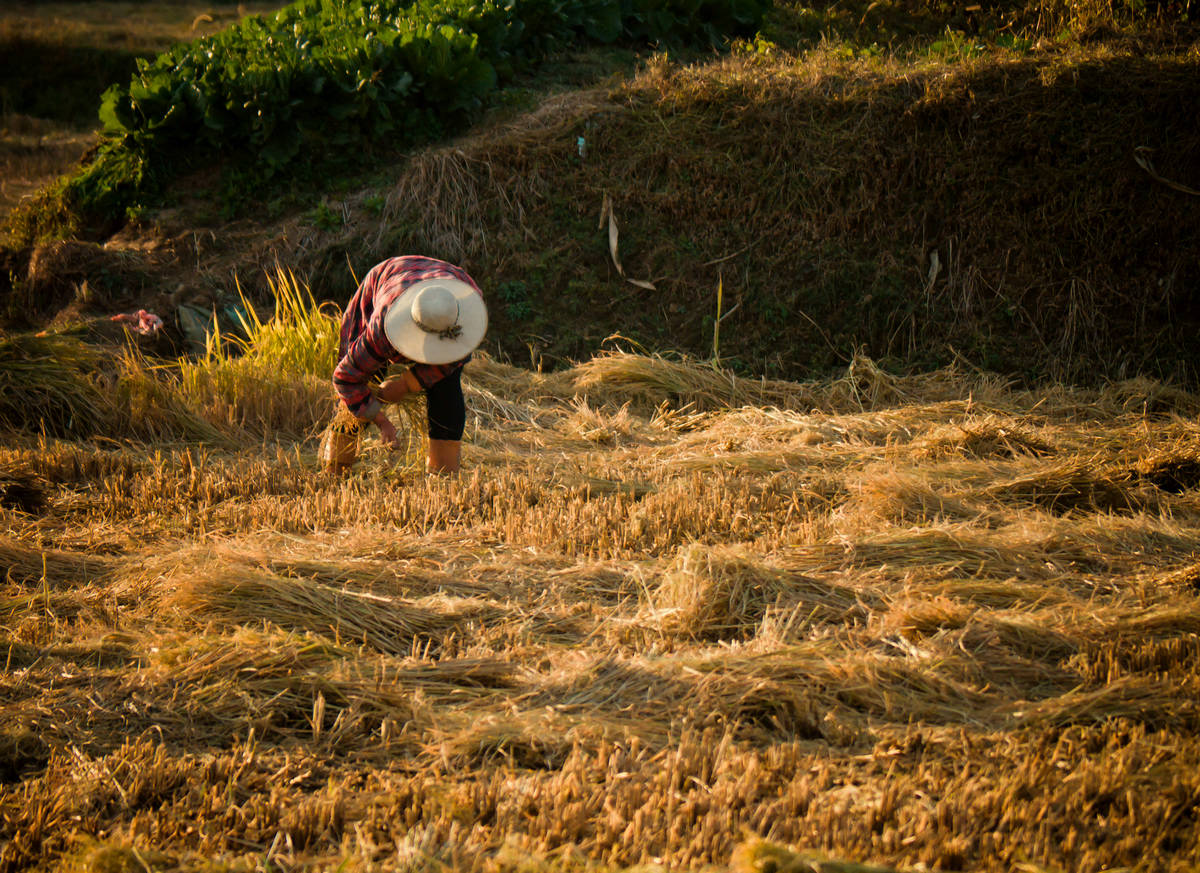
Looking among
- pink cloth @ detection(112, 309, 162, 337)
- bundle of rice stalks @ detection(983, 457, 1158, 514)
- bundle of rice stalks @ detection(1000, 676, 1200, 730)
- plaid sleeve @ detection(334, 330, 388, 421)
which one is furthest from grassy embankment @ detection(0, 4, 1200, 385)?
bundle of rice stalks @ detection(1000, 676, 1200, 730)

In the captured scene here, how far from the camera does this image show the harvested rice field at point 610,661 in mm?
2164

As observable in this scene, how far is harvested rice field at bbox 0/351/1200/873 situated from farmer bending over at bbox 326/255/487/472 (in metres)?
0.24

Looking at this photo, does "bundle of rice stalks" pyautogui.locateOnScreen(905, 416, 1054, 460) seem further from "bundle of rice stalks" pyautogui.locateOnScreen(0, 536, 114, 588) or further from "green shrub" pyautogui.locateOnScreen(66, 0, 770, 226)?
"green shrub" pyautogui.locateOnScreen(66, 0, 770, 226)

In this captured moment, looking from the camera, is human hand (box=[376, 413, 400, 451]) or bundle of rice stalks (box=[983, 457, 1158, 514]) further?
human hand (box=[376, 413, 400, 451])

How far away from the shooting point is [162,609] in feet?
Result: 10.4

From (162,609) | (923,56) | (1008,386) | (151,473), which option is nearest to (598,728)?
(162,609)

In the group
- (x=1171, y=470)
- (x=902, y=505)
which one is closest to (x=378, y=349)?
(x=902, y=505)

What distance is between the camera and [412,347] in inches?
150

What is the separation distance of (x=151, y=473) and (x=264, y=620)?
2063 millimetres

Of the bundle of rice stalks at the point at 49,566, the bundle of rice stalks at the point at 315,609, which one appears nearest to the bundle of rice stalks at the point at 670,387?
the bundle of rice stalks at the point at 315,609

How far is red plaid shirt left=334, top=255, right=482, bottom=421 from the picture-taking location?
4.04 m

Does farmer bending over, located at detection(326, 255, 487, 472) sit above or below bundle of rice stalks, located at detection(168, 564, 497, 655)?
above

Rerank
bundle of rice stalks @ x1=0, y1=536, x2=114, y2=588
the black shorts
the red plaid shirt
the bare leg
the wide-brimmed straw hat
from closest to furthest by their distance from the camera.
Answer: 1. bundle of rice stalks @ x1=0, y1=536, x2=114, y2=588
2. the wide-brimmed straw hat
3. the red plaid shirt
4. the black shorts
5. the bare leg

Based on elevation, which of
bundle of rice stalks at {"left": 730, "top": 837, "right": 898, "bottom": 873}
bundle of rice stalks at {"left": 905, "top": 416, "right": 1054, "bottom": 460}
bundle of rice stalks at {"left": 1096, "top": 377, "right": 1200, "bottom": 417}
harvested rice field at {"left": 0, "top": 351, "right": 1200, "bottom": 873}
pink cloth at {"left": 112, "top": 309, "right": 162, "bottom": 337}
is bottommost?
bundle of rice stalks at {"left": 1096, "top": 377, "right": 1200, "bottom": 417}
